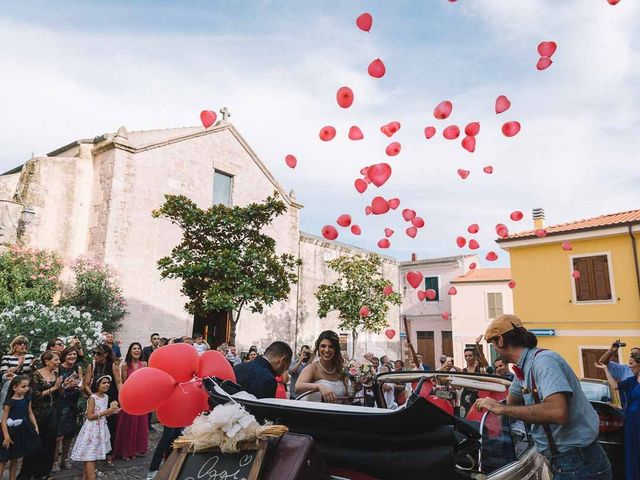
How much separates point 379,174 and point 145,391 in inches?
233

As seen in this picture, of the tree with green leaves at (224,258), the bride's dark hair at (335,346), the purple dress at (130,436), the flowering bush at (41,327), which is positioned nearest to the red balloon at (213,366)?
the bride's dark hair at (335,346)

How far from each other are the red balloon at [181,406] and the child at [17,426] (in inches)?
148

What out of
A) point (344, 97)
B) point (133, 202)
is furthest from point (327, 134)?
point (133, 202)

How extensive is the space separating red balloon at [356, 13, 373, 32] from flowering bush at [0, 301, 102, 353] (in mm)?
7681

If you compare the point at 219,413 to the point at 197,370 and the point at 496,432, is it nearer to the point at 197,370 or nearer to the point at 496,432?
the point at 197,370

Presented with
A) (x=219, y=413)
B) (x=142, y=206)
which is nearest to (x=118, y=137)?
(x=142, y=206)

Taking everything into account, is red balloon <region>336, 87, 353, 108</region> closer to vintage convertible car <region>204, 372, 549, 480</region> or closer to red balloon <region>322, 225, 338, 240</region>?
red balloon <region>322, 225, 338, 240</region>

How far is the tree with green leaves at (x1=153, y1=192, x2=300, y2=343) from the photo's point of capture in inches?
Answer: 495

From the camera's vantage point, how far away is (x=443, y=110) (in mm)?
7230

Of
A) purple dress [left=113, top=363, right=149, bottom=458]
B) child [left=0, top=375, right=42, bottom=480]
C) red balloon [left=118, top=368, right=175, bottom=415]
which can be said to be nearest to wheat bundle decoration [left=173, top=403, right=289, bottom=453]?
red balloon [left=118, top=368, right=175, bottom=415]

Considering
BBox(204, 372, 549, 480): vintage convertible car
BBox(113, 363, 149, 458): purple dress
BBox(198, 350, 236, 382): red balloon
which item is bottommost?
BBox(113, 363, 149, 458): purple dress

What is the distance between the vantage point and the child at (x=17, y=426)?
547 cm

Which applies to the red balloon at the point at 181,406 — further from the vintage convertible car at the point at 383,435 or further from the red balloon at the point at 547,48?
the red balloon at the point at 547,48

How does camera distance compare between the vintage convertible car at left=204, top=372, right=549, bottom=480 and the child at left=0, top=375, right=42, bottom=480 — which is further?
the child at left=0, top=375, right=42, bottom=480
